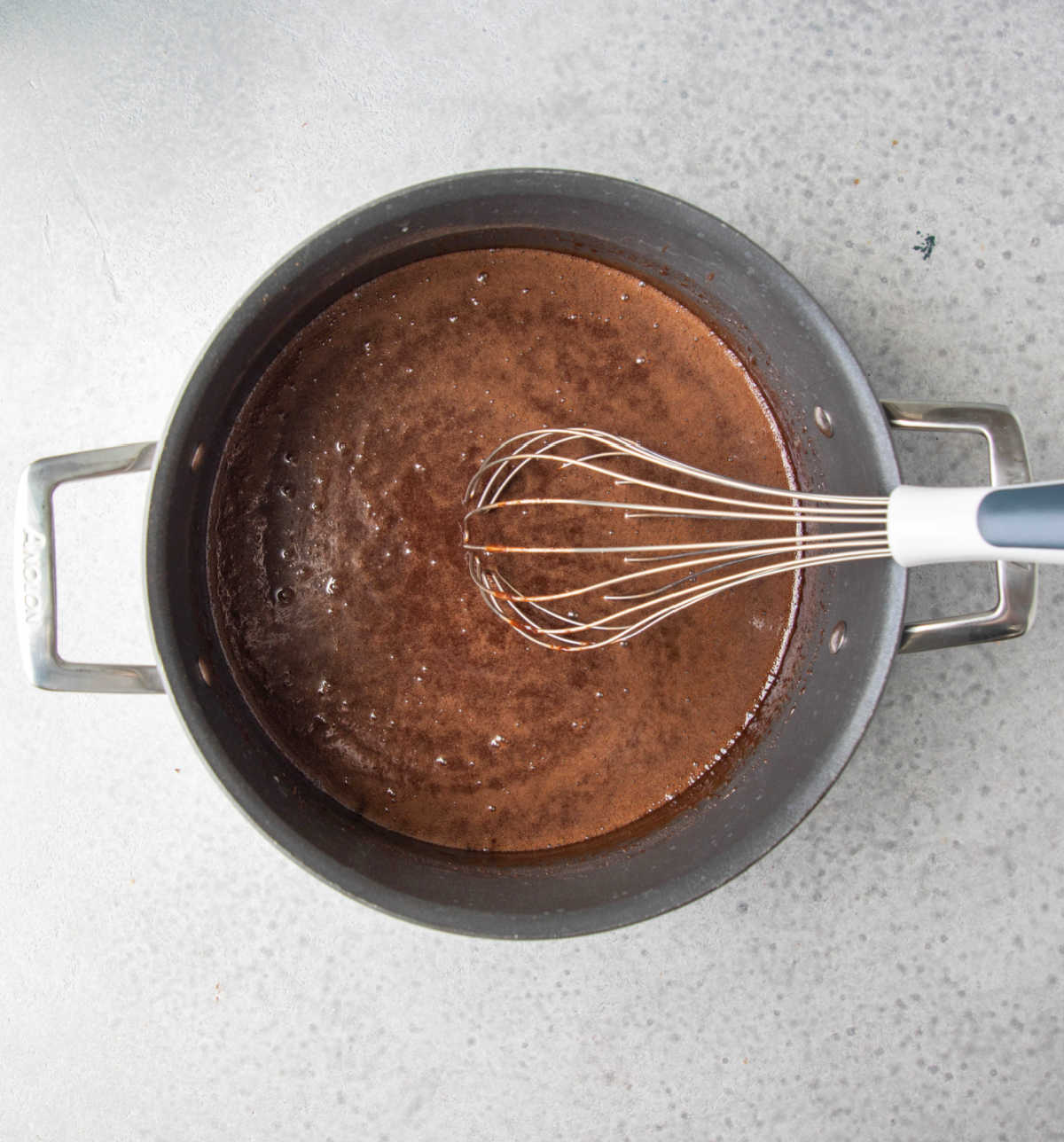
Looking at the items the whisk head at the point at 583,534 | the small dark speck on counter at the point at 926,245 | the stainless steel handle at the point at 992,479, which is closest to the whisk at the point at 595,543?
the whisk head at the point at 583,534

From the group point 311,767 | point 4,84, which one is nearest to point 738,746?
point 311,767

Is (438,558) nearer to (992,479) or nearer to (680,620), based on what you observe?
(680,620)

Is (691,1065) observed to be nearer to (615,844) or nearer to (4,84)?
(615,844)

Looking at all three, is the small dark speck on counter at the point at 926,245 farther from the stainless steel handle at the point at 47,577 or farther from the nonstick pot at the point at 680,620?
the stainless steel handle at the point at 47,577

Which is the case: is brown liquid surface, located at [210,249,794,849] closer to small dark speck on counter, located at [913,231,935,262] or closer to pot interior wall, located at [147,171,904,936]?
pot interior wall, located at [147,171,904,936]

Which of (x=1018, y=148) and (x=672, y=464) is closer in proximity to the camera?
(x=672, y=464)

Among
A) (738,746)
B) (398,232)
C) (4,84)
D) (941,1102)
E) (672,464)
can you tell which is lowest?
(941,1102)

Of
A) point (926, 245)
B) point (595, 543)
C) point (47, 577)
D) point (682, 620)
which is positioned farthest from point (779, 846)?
point (47, 577)
